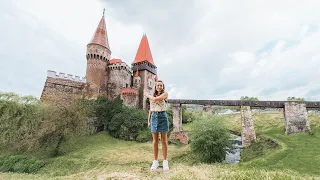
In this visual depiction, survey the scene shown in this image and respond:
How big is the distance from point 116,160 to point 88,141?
330 inches

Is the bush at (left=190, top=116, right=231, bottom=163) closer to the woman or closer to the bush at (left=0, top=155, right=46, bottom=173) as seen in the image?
the woman

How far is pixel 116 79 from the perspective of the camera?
30.9m

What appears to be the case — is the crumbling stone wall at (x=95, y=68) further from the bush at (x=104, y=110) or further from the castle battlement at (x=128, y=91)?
the castle battlement at (x=128, y=91)

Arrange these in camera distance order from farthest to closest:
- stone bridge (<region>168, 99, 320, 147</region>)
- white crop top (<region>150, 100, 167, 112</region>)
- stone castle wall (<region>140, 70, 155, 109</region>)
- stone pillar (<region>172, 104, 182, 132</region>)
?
stone castle wall (<region>140, 70, 155, 109</region>), stone pillar (<region>172, 104, 182, 132</region>), stone bridge (<region>168, 99, 320, 147</region>), white crop top (<region>150, 100, 167, 112</region>)

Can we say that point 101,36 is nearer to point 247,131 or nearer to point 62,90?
point 62,90

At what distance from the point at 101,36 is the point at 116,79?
325 inches

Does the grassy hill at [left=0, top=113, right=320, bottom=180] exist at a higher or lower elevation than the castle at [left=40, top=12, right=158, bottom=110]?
lower

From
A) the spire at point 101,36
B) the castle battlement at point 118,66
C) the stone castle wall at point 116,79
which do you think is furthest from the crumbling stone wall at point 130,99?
the spire at point 101,36

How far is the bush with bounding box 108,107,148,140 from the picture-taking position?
25219mm

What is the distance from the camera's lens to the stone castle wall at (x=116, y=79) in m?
30.8

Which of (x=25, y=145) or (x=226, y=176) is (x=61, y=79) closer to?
(x=25, y=145)

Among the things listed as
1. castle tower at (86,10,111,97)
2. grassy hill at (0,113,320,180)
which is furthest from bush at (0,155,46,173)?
castle tower at (86,10,111,97)

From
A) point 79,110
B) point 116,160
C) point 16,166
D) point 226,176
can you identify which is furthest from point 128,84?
point 226,176

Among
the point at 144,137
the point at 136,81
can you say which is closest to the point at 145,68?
the point at 136,81
